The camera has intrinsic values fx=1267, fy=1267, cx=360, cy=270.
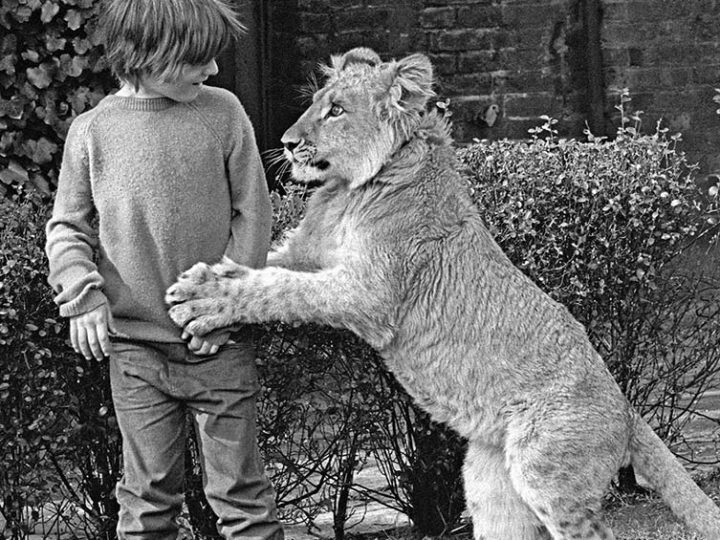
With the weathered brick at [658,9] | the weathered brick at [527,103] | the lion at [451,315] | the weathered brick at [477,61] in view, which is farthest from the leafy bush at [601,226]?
the weathered brick at [658,9]

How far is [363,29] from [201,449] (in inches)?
240

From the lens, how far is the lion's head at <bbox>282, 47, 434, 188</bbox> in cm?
493

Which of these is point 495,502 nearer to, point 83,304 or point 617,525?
point 617,525

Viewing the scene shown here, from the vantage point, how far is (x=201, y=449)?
4570mm

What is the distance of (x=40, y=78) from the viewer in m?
5.46

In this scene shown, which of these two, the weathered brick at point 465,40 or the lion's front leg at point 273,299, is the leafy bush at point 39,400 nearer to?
the lion's front leg at point 273,299

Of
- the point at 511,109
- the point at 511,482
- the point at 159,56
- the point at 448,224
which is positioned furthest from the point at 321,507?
the point at 511,109

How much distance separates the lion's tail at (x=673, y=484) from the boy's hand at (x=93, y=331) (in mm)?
2155

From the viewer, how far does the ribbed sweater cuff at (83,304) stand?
4.29 m

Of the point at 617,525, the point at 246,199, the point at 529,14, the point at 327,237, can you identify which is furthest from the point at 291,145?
the point at 529,14

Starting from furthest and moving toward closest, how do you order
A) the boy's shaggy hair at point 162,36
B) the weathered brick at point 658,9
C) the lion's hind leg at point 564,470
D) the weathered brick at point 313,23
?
the weathered brick at point 658,9 → the weathered brick at point 313,23 → the lion's hind leg at point 564,470 → the boy's shaggy hair at point 162,36

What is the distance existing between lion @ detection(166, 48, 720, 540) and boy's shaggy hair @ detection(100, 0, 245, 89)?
2.36 feet

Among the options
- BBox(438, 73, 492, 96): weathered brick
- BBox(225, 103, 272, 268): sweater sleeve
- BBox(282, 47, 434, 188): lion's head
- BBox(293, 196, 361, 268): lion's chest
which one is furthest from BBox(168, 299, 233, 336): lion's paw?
BBox(438, 73, 492, 96): weathered brick

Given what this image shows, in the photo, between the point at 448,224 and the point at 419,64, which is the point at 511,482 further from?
the point at 419,64
